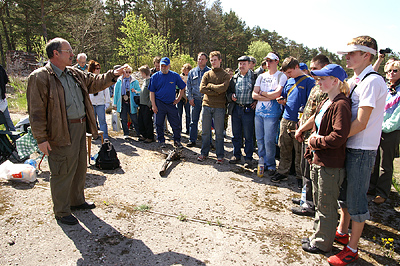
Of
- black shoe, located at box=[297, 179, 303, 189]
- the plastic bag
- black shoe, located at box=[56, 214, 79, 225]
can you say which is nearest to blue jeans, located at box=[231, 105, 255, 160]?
black shoe, located at box=[297, 179, 303, 189]

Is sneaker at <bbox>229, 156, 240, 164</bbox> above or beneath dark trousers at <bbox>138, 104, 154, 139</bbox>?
beneath

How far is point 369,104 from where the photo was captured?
7.78 ft

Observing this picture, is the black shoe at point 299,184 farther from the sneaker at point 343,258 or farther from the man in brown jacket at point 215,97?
the sneaker at point 343,258

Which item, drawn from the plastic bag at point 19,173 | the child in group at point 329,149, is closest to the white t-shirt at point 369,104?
the child in group at point 329,149

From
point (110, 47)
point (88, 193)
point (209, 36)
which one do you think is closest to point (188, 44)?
point (209, 36)

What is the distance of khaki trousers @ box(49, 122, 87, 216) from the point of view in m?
3.06

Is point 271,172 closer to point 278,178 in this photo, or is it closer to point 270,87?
point 278,178

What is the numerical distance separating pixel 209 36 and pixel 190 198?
4081cm


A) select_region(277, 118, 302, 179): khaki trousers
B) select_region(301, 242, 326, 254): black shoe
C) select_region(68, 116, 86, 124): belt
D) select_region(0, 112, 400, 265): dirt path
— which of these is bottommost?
select_region(0, 112, 400, 265): dirt path

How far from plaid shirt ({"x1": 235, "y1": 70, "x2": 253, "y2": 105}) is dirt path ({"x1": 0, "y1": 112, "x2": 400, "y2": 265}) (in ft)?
5.22

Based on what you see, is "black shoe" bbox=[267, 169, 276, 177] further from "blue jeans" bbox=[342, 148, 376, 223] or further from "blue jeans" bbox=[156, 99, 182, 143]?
"blue jeans" bbox=[156, 99, 182, 143]

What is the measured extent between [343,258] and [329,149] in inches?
44.5

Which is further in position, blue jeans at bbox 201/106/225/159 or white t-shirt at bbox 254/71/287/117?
blue jeans at bbox 201/106/225/159

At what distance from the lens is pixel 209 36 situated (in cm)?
4119
